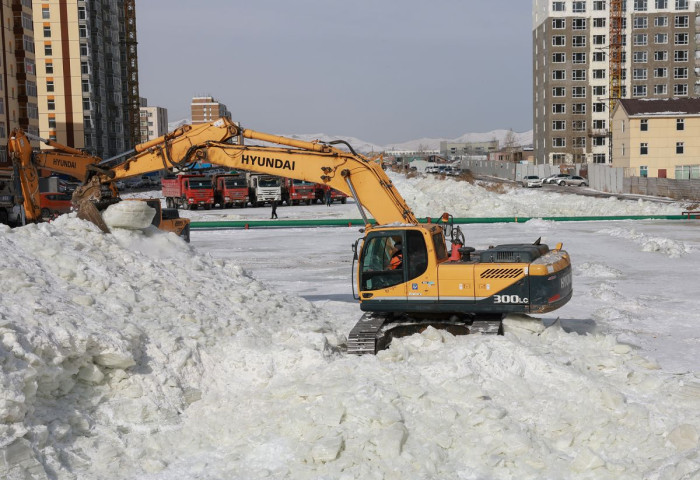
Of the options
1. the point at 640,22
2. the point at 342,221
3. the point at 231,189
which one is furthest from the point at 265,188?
the point at 640,22

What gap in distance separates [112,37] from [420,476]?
125 m

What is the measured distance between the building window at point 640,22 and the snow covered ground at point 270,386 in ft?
343

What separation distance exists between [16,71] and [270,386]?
239 ft

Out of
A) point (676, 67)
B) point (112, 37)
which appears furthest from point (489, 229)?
point (112, 37)

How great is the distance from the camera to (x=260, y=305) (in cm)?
1591

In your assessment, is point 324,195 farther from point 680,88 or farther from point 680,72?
point 680,72

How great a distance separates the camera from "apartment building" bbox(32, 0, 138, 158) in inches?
3885

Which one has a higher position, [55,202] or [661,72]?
[661,72]

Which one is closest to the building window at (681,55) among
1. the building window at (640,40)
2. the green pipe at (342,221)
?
the building window at (640,40)

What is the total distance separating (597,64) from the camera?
4395 inches

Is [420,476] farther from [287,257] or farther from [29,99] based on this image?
[29,99]

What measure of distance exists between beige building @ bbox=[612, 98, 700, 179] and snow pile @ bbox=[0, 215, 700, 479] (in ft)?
214

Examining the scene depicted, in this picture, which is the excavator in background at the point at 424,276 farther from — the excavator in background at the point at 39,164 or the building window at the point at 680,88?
the building window at the point at 680,88

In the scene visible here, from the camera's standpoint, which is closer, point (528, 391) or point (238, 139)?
point (528, 391)
